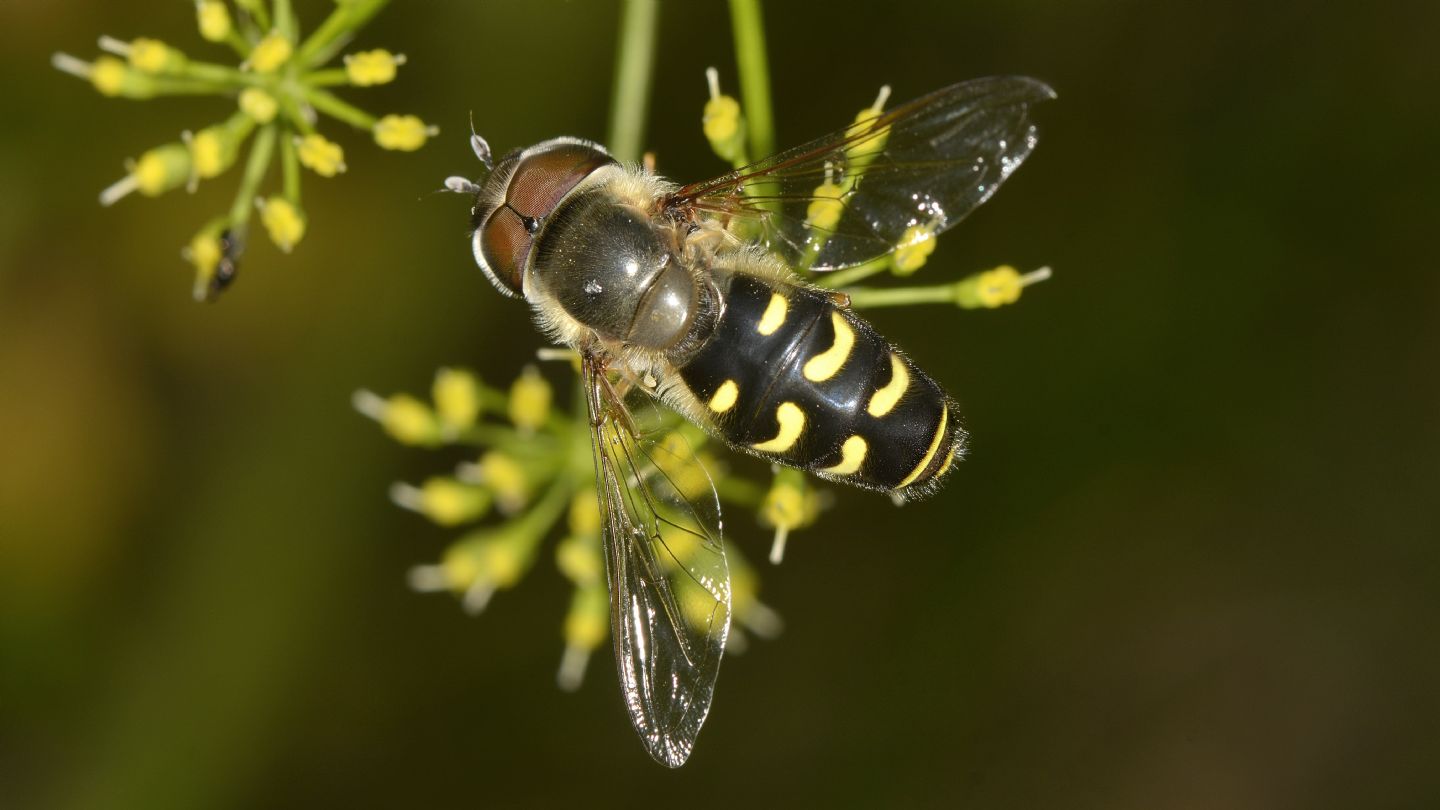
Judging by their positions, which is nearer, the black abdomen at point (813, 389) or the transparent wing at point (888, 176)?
the black abdomen at point (813, 389)

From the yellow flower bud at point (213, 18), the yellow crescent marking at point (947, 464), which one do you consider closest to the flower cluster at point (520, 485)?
the yellow crescent marking at point (947, 464)

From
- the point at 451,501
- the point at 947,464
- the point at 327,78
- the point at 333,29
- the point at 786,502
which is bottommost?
the point at 947,464

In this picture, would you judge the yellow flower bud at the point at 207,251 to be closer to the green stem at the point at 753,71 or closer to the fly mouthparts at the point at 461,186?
the fly mouthparts at the point at 461,186

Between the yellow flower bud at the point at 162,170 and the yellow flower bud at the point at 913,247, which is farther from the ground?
the yellow flower bud at the point at 162,170

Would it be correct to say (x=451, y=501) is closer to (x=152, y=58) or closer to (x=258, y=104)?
(x=258, y=104)

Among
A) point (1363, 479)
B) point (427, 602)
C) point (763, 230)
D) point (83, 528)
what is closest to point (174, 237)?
point (83, 528)

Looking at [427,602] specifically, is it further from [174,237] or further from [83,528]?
[174,237]

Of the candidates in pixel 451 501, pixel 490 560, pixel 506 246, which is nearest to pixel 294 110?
pixel 506 246
